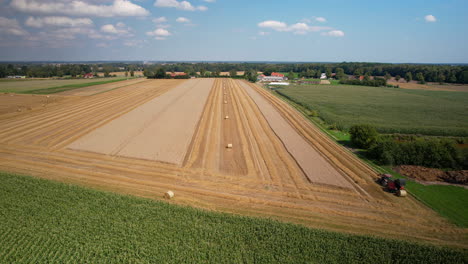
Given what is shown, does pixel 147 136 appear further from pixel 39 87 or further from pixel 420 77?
pixel 420 77

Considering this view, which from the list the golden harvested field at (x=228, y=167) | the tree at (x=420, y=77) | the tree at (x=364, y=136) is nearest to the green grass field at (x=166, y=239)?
the golden harvested field at (x=228, y=167)

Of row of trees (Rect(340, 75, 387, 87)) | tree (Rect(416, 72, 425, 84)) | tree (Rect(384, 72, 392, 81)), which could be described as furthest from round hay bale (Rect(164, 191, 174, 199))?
tree (Rect(384, 72, 392, 81))

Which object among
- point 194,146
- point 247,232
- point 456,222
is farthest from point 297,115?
point 247,232

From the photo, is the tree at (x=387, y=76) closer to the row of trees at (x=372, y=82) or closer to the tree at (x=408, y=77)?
the tree at (x=408, y=77)

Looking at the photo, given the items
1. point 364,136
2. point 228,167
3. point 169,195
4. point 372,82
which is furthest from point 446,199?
point 372,82

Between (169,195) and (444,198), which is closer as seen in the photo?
(169,195)

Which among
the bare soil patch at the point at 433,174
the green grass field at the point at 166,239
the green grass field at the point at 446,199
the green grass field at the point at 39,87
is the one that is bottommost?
the green grass field at the point at 166,239
